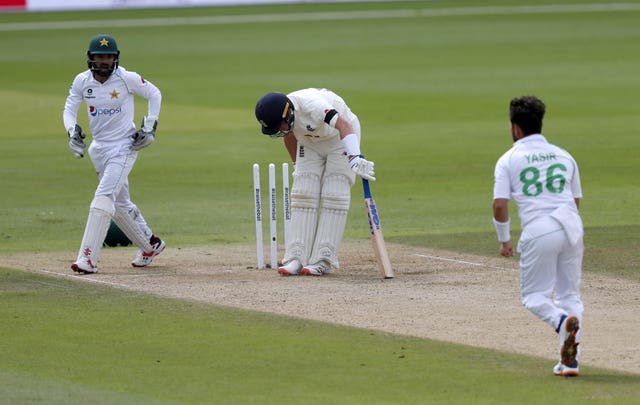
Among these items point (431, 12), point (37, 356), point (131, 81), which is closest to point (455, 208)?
point (131, 81)

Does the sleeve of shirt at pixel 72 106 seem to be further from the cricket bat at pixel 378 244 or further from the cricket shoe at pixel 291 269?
the cricket bat at pixel 378 244

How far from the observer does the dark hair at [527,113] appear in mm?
8406

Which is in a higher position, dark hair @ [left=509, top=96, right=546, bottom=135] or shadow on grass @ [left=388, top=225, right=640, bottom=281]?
dark hair @ [left=509, top=96, right=546, bottom=135]

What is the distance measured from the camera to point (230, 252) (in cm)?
1377

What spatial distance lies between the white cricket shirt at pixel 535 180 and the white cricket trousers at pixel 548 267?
105 millimetres

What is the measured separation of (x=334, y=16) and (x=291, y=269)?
35574 mm

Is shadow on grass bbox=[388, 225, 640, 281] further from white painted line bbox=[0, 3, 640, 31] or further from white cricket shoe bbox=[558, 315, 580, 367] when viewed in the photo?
white painted line bbox=[0, 3, 640, 31]

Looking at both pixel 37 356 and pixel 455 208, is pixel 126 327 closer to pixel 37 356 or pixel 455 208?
pixel 37 356

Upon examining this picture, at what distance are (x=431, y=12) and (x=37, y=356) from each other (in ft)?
128

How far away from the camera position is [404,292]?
11242 millimetres

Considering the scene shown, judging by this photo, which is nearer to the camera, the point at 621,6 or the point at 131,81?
the point at 131,81

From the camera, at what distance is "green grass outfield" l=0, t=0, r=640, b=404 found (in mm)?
8438

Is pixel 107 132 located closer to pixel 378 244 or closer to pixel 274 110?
pixel 274 110

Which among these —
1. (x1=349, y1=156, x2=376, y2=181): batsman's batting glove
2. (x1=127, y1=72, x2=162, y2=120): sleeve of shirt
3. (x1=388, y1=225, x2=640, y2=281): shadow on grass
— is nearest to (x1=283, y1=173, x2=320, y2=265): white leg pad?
(x1=349, y1=156, x2=376, y2=181): batsman's batting glove
